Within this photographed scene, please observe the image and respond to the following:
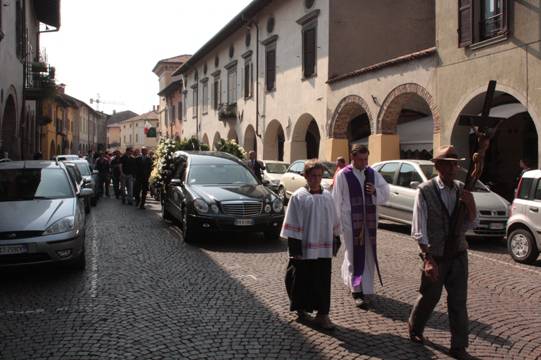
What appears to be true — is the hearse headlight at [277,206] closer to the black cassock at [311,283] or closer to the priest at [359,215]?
the priest at [359,215]

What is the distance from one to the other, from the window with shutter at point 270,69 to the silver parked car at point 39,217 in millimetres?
18174

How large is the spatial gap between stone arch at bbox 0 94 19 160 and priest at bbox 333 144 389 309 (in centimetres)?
1673

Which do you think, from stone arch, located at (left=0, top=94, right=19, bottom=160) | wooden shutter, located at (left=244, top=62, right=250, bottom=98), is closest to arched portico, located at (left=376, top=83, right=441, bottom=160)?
wooden shutter, located at (left=244, top=62, right=250, bottom=98)

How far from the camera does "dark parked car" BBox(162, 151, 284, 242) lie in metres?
9.37

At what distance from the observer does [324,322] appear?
4.91m

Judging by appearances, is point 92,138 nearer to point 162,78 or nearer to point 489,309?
point 162,78

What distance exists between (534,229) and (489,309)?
3303 millimetres

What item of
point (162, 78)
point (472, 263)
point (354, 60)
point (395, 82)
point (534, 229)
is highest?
point (162, 78)

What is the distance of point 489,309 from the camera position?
5723mm

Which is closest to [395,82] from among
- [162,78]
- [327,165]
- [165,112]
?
[327,165]

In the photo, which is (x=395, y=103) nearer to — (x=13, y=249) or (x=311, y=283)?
(x=311, y=283)

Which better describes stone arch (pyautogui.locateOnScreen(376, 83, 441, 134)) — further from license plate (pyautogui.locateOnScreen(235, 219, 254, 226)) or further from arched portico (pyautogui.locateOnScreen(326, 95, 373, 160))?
license plate (pyautogui.locateOnScreen(235, 219, 254, 226))

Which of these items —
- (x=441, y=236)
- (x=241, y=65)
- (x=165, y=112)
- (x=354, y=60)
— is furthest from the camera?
(x=165, y=112)

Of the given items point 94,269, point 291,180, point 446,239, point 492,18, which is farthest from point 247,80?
point 446,239
